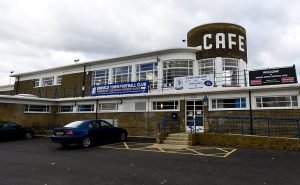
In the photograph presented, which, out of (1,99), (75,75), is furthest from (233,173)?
(75,75)

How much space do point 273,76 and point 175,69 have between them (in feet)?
24.8

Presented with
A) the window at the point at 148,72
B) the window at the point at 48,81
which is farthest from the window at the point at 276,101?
the window at the point at 48,81

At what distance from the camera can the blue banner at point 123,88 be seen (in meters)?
18.5

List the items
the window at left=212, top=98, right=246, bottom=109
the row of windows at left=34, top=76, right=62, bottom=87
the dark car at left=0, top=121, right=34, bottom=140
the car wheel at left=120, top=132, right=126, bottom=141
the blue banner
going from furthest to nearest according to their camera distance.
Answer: the row of windows at left=34, top=76, right=62, bottom=87
the blue banner
the dark car at left=0, top=121, right=34, bottom=140
the car wheel at left=120, top=132, right=126, bottom=141
the window at left=212, top=98, right=246, bottom=109

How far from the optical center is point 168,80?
20.0m

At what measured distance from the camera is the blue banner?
18.5 m

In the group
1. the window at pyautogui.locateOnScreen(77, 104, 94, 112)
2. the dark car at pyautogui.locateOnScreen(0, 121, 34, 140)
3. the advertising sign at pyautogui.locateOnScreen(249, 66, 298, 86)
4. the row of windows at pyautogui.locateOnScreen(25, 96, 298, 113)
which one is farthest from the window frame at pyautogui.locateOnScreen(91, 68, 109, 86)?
the advertising sign at pyautogui.locateOnScreen(249, 66, 298, 86)

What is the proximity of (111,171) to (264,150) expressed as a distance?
Answer: 25.4 ft

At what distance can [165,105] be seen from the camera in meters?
17.8

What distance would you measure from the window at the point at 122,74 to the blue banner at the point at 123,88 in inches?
97.3

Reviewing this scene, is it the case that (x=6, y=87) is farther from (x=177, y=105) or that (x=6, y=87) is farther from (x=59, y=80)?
(x=177, y=105)

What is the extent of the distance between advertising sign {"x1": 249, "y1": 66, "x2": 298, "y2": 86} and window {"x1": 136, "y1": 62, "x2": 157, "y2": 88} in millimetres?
7849

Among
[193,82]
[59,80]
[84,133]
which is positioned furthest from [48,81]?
[193,82]

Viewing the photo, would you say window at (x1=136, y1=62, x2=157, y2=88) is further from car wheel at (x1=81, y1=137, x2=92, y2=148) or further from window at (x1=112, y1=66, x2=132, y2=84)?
car wheel at (x1=81, y1=137, x2=92, y2=148)
